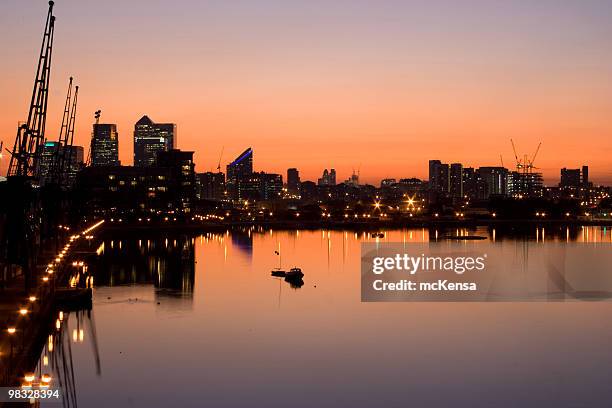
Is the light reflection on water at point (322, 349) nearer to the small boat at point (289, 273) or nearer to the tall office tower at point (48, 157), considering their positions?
the small boat at point (289, 273)

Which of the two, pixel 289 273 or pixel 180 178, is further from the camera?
pixel 180 178

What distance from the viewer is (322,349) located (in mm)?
23859

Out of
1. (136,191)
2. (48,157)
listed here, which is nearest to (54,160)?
(48,157)

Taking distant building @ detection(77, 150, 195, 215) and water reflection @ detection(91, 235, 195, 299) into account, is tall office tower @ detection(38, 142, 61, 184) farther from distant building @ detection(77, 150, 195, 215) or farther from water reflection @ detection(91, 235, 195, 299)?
water reflection @ detection(91, 235, 195, 299)

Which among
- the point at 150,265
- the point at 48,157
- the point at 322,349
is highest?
the point at 48,157

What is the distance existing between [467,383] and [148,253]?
4032 cm

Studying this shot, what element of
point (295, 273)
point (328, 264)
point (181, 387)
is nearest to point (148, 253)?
point (328, 264)

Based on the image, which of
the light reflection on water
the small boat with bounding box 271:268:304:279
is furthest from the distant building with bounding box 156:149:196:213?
the light reflection on water

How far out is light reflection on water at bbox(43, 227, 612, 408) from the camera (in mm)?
19062

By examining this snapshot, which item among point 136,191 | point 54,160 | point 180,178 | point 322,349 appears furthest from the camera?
point 180,178

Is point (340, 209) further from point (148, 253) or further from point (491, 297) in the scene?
point (491, 297)

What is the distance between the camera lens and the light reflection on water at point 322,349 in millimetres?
19062

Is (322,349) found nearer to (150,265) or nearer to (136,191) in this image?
(150,265)

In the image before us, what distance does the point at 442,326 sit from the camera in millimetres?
27750
